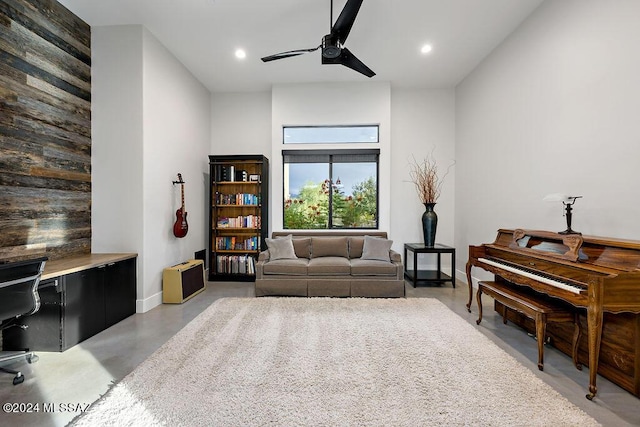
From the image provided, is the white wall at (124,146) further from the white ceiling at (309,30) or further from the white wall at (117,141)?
the white ceiling at (309,30)

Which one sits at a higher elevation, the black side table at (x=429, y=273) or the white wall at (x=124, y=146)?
the white wall at (x=124, y=146)

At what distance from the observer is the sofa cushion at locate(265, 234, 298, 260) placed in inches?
179

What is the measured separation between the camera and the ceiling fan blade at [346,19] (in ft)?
8.51

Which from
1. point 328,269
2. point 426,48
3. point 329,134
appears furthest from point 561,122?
point 329,134

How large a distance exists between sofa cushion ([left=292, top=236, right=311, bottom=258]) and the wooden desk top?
7.34 ft

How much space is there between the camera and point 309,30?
12.5 ft

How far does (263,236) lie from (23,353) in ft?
10.7

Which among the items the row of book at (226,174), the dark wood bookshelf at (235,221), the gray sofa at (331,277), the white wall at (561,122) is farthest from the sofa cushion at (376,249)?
the row of book at (226,174)

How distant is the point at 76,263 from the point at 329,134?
419cm

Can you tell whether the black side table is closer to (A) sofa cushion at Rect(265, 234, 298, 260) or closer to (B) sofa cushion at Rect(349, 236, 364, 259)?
(B) sofa cushion at Rect(349, 236, 364, 259)

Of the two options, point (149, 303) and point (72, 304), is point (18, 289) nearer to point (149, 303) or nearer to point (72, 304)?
point (72, 304)

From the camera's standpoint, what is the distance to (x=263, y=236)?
17.2 feet

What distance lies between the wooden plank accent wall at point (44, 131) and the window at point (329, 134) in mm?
3036

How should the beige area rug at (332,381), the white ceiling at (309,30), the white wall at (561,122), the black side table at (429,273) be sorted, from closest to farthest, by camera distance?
the beige area rug at (332,381) → the white wall at (561,122) → the white ceiling at (309,30) → the black side table at (429,273)
